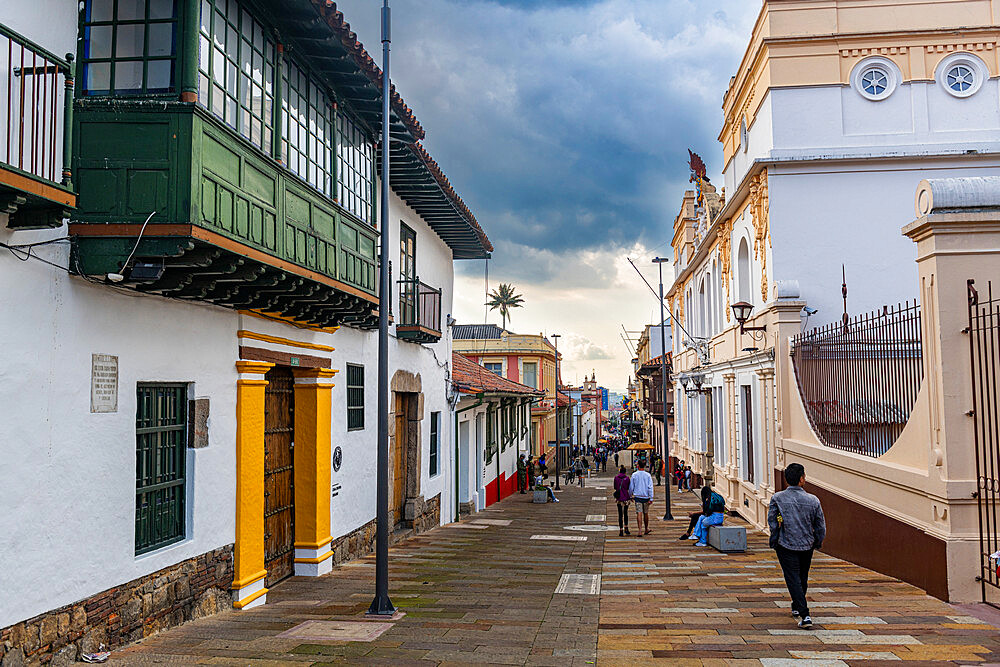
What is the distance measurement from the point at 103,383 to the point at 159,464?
1.32m

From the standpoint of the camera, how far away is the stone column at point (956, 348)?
22.7 ft

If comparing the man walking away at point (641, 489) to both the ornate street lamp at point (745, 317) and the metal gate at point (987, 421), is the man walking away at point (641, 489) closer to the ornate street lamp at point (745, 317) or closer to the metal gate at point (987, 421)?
the ornate street lamp at point (745, 317)

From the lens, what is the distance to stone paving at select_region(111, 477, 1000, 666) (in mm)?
6020

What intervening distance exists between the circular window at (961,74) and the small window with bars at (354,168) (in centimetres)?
1217

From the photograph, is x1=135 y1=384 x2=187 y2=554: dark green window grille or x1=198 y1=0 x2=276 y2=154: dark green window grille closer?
x1=198 y1=0 x2=276 y2=154: dark green window grille

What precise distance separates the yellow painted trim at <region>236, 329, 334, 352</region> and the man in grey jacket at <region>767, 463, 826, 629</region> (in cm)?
611

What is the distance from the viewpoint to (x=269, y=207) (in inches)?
311

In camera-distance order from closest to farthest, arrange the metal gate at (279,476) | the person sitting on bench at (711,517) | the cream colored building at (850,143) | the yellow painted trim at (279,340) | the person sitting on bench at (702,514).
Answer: the yellow painted trim at (279,340) < the metal gate at (279,476) < the person sitting on bench at (711,517) < the person sitting on bench at (702,514) < the cream colored building at (850,143)

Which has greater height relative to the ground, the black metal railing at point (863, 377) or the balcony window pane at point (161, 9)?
the balcony window pane at point (161, 9)

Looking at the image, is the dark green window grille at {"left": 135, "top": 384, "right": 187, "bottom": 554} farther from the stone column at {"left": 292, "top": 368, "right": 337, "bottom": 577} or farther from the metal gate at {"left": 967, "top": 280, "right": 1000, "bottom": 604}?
the metal gate at {"left": 967, "top": 280, "right": 1000, "bottom": 604}

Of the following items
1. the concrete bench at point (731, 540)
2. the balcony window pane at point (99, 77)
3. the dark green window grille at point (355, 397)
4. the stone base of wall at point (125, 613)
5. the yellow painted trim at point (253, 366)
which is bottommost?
the concrete bench at point (731, 540)

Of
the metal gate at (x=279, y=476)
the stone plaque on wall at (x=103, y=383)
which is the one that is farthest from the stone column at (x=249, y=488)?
the stone plaque on wall at (x=103, y=383)

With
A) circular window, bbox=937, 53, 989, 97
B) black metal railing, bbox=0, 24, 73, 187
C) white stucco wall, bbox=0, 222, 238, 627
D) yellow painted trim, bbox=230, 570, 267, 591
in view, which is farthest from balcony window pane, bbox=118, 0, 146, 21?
circular window, bbox=937, 53, 989, 97

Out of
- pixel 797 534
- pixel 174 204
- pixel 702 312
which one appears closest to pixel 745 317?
pixel 797 534
